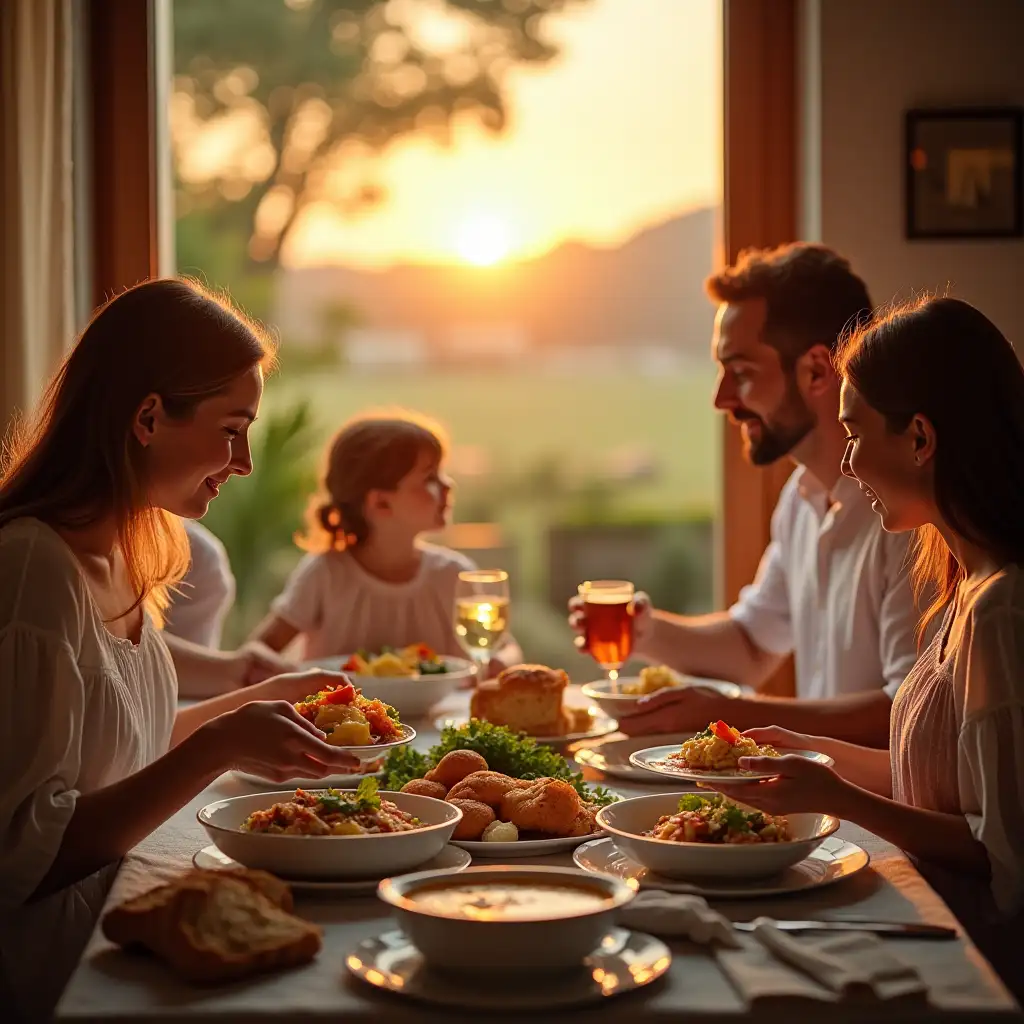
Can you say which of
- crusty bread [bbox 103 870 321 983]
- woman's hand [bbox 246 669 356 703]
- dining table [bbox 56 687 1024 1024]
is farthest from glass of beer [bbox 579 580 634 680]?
crusty bread [bbox 103 870 321 983]

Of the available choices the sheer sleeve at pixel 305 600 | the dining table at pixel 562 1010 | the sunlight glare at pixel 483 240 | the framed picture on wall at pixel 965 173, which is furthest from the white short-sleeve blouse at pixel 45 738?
the framed picture on wall at pixel 965 173

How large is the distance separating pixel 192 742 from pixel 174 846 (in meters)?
0.16

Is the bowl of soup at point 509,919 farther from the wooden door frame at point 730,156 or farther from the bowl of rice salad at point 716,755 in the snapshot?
the wooden door frame at point 730,156

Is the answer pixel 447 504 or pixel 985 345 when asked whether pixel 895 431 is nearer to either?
pixel 985 345

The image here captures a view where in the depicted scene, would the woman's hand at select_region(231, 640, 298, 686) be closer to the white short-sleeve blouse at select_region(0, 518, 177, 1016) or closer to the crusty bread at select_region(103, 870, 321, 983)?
the white short-sleeve blouse at select_region(0, 518, 177, 1016)

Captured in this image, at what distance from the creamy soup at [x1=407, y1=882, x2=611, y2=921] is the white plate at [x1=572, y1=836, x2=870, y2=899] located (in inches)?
5.6

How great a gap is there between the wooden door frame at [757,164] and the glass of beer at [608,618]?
149cm

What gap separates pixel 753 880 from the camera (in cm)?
158

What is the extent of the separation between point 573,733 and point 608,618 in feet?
0.86

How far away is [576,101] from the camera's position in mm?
4207

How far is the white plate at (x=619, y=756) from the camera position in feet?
7.07

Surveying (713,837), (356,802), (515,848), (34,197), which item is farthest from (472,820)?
(34,197)

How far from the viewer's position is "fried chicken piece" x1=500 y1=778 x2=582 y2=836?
176 centimetres

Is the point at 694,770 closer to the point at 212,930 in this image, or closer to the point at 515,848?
the point at 515,848
